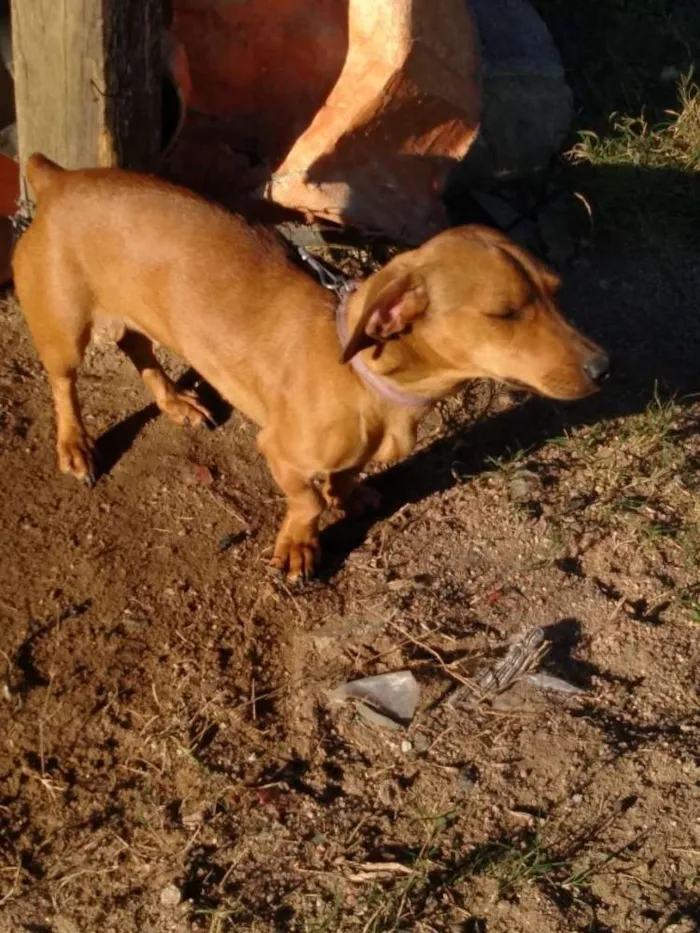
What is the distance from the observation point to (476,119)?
5.14 meters

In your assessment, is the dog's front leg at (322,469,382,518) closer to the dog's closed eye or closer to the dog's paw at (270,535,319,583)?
the dog's paw at (270,535,319,583)

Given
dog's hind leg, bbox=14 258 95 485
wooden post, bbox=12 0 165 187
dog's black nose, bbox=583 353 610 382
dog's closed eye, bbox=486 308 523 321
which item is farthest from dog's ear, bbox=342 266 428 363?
wooden post, bbox=12 0 165 187

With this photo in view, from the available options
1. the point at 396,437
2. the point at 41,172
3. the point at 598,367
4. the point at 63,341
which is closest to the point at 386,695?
the point at 396,437

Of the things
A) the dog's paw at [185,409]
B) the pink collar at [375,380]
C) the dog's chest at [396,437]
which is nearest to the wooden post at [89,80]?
the dog's paw at [185,409]

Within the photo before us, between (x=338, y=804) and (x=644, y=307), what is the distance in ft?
10.7

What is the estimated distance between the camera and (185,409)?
5023 millimetres

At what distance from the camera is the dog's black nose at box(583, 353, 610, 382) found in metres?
3.75

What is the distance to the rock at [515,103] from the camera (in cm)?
612

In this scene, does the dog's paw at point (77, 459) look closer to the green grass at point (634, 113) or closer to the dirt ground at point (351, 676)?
the dirt ground at point (351, 676)

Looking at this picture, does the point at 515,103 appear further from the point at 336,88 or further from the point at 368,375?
the point at 368,375

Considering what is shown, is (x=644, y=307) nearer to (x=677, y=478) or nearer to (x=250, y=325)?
(x=677, y=478)

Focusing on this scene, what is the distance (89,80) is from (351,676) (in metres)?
2.48

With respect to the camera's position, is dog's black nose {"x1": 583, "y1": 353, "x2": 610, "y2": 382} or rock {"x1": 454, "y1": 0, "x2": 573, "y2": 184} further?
rock {"x1": 454, "y1": 0, "x2": 573, "y2": 184}

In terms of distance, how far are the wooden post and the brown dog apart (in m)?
0.32
